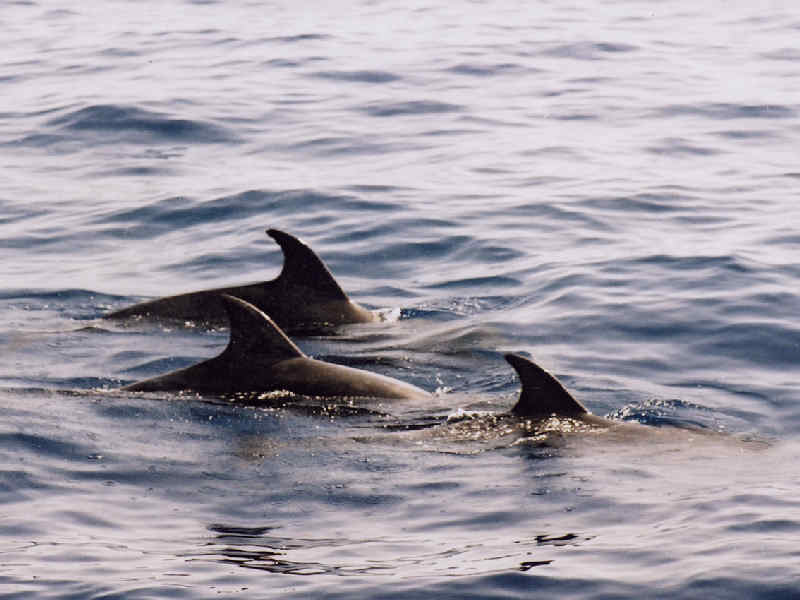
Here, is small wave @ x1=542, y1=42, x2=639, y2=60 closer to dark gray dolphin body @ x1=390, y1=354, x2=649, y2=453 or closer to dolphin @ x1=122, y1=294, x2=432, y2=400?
dolphin @ x1=122, y1=294, x2=432, y2=400

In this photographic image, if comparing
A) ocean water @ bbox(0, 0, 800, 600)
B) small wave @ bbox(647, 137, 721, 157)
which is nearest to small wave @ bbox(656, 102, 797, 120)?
ocean water @ bbox(0, 0, 800, 600)

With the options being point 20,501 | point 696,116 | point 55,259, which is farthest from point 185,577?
point 696,116

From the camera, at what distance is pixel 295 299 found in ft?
40.8

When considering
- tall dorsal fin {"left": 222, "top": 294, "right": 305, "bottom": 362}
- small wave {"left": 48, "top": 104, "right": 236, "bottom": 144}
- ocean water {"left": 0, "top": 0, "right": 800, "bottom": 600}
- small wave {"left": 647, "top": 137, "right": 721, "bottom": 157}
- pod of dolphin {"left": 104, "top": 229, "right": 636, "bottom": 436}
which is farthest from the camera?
small wave {"left": 48, "top": 104, "right": 236, "bottom": 144}

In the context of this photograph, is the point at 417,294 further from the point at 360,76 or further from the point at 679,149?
the point at 360,76

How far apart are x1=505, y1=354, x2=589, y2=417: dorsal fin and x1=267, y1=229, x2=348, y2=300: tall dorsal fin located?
3.22 meters

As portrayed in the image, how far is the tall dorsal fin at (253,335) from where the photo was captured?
1005 centimetres

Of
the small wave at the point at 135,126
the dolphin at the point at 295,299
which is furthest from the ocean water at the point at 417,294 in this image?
the dolphin at the point at 295,299

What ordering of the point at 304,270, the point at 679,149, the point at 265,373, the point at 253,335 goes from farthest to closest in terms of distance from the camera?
the point at 679,149 → the point at 304,270 → the point at 265,373 → the point at 253,335

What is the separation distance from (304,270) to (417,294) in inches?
75.5

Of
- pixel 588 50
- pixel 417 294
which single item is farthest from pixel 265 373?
pixel 588 50

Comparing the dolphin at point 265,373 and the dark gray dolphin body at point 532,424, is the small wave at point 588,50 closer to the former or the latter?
the dolphin at point 265,373

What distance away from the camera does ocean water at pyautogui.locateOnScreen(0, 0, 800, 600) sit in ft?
25.1

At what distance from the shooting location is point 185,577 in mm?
7223
